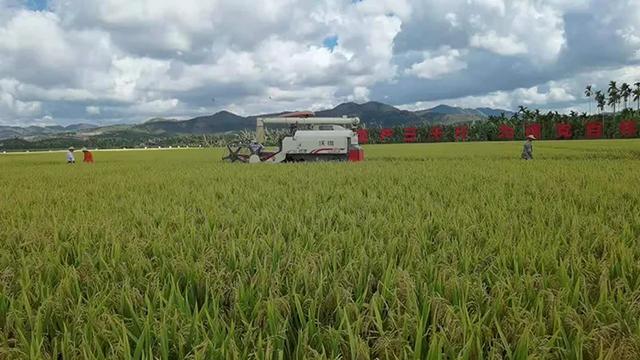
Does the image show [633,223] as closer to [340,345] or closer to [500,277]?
[500,277]

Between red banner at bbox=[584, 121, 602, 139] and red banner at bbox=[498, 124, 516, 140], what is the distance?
11.8 m

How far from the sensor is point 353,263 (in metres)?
3.34

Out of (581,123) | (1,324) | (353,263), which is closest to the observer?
(1,324)

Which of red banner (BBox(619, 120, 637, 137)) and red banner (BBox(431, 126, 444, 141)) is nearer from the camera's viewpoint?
red banner (BBox(619, 120, 637, 137))

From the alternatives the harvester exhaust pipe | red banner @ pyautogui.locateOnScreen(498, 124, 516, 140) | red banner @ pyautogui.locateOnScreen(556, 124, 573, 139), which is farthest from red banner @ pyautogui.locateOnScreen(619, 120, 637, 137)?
the harvester exhaust pipe

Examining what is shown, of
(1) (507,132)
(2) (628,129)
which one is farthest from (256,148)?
(1) (507,132)

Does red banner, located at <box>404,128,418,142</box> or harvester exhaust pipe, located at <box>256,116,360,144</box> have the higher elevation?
harvester exhaust pipe, located at <box>256,116,360,144</box>

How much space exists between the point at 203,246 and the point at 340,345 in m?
2.12

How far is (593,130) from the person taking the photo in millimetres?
75188

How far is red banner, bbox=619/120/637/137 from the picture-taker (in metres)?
67.7

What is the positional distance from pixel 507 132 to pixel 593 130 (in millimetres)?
14102

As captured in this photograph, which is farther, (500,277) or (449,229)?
(449,229)

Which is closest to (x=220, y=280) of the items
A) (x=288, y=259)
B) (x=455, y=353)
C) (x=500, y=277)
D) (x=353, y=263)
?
(x=288, y=259)

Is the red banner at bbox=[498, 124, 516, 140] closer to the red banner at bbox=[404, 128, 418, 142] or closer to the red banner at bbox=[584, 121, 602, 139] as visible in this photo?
the red banner at bbox=[584, 121, 602, 139]
